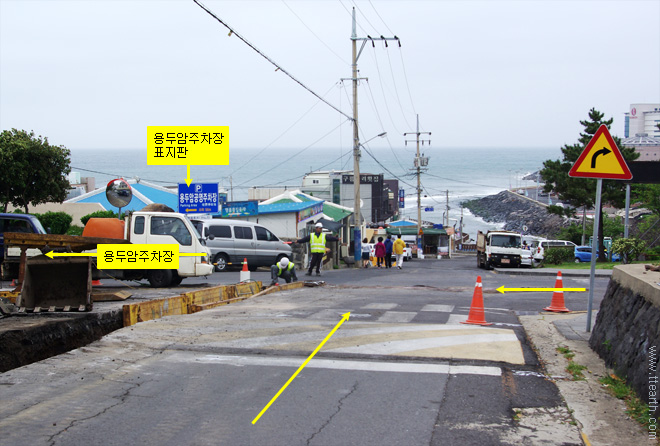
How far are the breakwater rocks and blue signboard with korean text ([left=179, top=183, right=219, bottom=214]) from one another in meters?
47.8

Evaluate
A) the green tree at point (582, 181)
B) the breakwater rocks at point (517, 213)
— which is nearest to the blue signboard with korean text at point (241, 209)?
the green tree at point (582, 181)

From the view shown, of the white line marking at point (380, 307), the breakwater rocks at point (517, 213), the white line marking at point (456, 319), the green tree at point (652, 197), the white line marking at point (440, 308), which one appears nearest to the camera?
the white line marking at point (456, 319)

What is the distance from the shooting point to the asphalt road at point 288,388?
17.9ft

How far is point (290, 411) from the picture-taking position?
6.02m

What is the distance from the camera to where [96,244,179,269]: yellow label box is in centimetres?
1497

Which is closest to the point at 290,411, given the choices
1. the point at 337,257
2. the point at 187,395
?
the point at 187,395

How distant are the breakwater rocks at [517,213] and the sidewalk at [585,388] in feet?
220

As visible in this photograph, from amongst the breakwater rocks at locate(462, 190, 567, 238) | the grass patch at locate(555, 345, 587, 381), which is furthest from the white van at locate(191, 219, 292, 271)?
the breakwater rocks at locate(462, 190, 567, 238)

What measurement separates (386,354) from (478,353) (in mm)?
1200

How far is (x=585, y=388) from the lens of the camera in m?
6.93

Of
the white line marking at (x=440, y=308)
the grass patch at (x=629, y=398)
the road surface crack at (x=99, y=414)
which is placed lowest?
the road surface crack at (x=99, y=414)

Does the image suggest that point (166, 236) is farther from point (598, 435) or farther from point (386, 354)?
point (598, 435)

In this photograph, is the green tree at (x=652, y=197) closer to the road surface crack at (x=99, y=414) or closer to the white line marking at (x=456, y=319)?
the white line marking at (x=456, y=319)

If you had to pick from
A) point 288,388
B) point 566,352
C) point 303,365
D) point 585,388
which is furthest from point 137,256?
point 585,388
